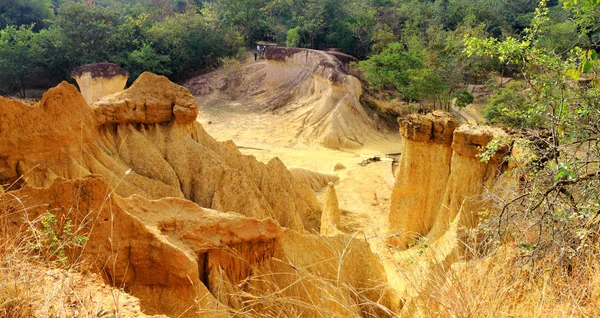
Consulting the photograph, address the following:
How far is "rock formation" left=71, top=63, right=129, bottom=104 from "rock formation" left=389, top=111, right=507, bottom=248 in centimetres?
1658

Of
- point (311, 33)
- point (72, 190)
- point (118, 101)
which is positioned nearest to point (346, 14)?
point (311, 33)

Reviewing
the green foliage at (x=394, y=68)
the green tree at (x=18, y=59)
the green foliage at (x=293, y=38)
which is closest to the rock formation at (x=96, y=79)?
the green tree at (x=18, y=59)

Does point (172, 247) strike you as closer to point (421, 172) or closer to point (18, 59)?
point (421, 172)

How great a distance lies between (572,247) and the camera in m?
3.37

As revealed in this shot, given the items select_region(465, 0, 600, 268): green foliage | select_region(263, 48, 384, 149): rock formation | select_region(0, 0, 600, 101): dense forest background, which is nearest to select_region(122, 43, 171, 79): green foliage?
select_region(0, 0, 600, 101): dense forest background

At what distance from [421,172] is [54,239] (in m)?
6.89

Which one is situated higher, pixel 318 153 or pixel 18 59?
pixel 18 59

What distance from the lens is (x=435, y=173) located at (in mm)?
8336

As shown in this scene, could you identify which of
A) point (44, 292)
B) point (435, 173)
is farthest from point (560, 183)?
point (435, 173)

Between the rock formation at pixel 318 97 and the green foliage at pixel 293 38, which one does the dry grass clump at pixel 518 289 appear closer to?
the rock formation at pixel 318 97

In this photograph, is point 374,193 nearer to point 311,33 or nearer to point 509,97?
point 509,97

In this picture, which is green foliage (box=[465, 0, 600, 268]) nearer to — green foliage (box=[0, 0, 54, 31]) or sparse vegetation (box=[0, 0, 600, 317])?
sparse vegetation (box=[0, 0, 600, 317])

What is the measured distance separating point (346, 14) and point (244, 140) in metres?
14.5

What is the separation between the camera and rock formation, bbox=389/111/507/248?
712 centimetres
